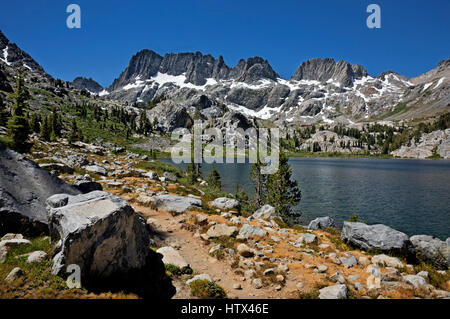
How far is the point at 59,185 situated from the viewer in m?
12.6

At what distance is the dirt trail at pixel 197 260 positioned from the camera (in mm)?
9008

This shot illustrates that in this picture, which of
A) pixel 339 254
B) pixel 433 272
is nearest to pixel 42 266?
pixel 339 254

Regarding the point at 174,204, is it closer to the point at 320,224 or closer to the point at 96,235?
the point at 96,235

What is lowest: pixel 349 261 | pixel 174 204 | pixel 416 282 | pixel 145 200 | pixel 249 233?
pixel 349 261

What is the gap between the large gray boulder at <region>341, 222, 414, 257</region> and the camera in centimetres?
1463

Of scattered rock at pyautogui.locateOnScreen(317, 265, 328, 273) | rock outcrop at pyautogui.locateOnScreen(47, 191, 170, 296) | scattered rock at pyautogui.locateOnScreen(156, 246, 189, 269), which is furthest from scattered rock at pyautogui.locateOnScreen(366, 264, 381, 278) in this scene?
rock outcrop at pyautogui.locateOnScreen(47, 191, 170, 296)

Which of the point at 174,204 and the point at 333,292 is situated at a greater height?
the point at 174,204

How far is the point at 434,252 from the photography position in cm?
1442

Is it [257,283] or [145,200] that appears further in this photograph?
[145,200]

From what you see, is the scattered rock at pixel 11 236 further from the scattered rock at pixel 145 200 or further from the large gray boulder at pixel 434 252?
the large gray boulder at pixel 434 252

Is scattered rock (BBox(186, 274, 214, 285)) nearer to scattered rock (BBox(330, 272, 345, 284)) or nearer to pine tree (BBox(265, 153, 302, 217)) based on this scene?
scattered rock (BBox(330, 272, 345, 284))

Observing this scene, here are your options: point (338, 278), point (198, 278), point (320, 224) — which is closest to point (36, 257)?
point (198, 278)

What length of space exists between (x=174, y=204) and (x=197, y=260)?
904 cm

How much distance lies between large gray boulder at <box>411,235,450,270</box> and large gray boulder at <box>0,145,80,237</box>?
23.3m
